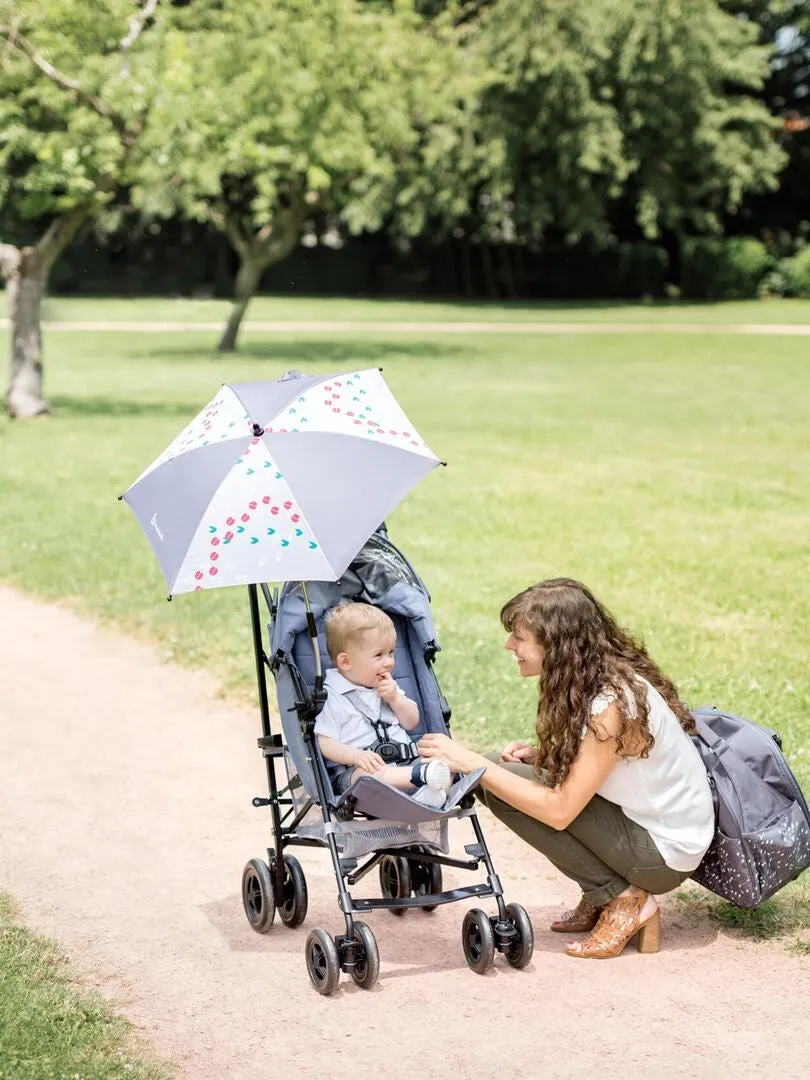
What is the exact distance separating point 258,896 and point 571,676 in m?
1.32

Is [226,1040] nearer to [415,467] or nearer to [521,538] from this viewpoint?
[415,467]

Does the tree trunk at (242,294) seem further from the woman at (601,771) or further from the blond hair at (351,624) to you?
the woman at (601,771)

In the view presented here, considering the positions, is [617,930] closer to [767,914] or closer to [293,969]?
[767,914]

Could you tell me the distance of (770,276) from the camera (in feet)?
151

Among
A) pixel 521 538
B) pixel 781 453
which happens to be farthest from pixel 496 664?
pixel 781 453

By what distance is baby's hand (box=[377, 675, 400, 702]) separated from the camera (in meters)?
4.76

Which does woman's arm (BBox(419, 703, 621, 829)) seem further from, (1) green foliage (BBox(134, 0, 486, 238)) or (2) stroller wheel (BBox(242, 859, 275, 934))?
(1) green foliage (BBox(134, 0, 486, 238))

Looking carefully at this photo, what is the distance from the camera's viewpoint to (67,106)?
56.4 feet

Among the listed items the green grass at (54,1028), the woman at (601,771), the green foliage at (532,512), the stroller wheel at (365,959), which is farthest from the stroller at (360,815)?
the green foliage at (532,512)

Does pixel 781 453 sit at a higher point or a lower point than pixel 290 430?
lower

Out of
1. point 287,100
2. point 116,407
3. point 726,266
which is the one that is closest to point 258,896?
point 116,407

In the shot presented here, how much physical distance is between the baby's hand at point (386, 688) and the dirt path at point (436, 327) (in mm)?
29724

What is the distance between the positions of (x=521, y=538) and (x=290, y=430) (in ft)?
23.3

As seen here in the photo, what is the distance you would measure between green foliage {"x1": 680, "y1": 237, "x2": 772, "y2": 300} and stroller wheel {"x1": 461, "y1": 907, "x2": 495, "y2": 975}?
4261 centimetres
